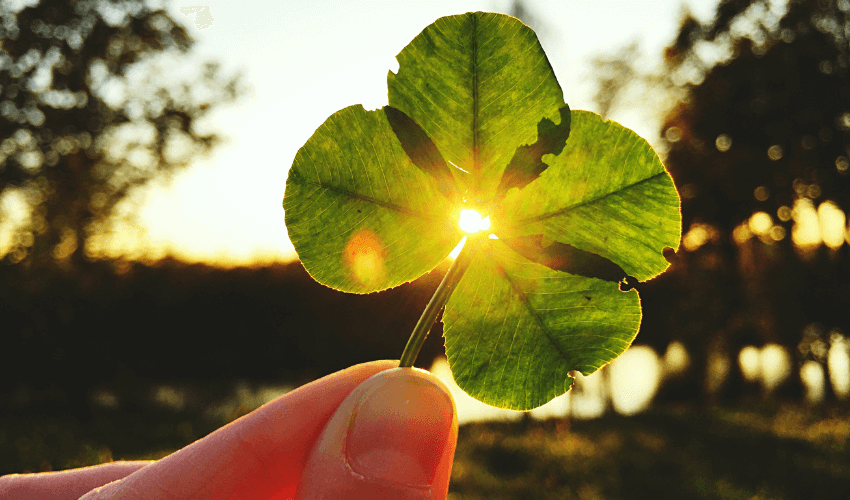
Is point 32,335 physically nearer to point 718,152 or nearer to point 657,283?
point 657,283

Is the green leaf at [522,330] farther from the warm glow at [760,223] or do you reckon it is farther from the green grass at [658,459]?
the warm glow at [760,223]

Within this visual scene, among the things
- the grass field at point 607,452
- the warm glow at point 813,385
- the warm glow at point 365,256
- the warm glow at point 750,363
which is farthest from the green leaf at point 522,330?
the warm glow at point 750,363

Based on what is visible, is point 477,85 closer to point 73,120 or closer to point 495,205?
point 495,205

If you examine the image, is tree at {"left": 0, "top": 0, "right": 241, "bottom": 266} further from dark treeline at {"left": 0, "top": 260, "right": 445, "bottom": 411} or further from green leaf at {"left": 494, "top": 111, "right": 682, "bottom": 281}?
green leaf at {"left": 494, "top": 111, "right": 682, "bottom": 281}

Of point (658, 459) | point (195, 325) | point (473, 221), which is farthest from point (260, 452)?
point (195, 325)

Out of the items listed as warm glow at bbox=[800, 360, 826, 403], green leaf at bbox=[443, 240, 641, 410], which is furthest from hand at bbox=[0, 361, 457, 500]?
warm glow at bbox=[800, 360, 826, 403]
